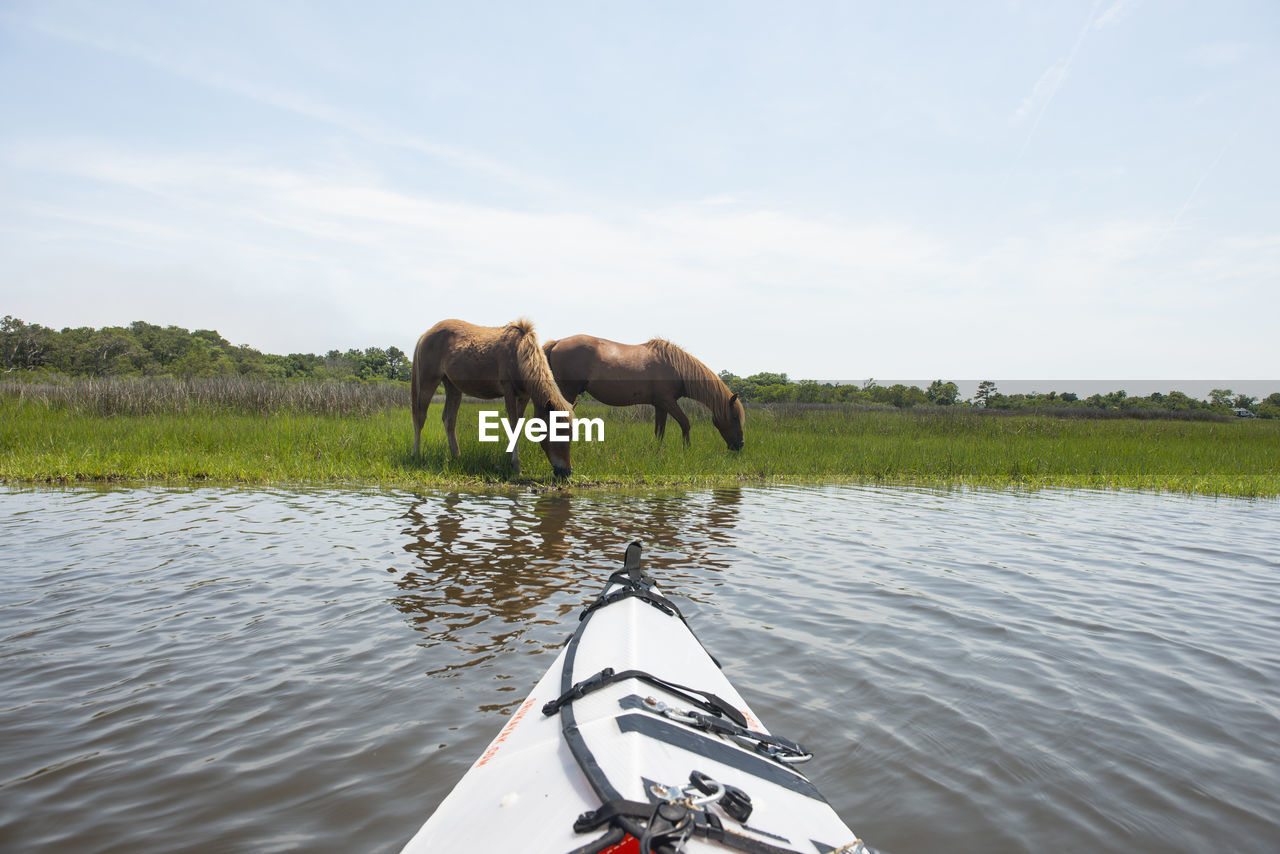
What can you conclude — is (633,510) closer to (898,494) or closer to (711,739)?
(898,494)

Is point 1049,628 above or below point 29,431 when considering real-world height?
below

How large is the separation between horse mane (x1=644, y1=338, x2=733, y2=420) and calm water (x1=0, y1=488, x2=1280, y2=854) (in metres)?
6.87

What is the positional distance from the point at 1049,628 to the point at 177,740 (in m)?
5.39

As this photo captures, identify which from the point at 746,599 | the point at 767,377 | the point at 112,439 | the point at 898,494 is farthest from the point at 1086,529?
the point at 767,377

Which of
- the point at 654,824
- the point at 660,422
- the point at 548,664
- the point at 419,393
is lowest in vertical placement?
the point at 548,664

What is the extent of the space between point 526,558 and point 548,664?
2.54 meters

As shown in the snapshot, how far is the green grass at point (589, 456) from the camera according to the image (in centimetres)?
1109

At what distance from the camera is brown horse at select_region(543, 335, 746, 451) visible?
1426 cm

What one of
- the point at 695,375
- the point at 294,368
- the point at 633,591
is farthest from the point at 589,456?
the point at 294,368

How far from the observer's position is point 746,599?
17.9ft

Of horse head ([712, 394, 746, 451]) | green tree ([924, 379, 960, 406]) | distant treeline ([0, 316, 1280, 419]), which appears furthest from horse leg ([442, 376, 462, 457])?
green tree ([924, 379, 960, 406])

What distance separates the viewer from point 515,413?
480 inches

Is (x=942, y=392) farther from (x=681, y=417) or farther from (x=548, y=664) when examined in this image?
(x=548, y=664)

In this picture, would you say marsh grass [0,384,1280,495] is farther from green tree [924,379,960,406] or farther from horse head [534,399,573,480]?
green tree [924,379,960,406]
